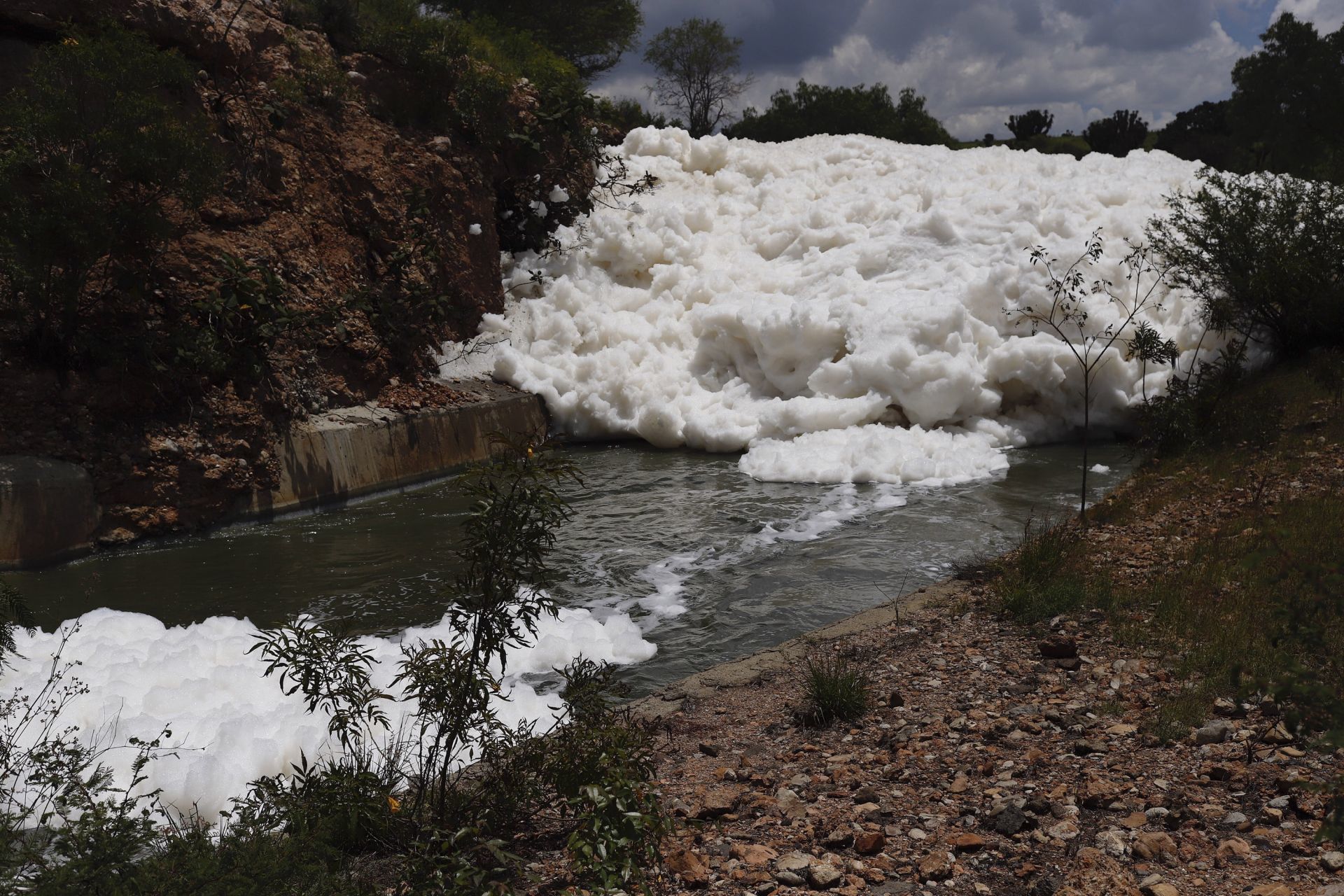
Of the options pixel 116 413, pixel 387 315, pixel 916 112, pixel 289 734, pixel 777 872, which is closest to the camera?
pixel 777 872

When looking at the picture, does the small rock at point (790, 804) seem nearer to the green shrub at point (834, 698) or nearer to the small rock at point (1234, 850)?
the green shrub at point (834, 698)

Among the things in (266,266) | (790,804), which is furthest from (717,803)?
(266,266)

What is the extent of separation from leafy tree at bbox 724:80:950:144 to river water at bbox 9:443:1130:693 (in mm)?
24526

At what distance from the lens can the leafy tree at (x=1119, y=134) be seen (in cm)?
3253

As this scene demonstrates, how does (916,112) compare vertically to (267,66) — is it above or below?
above

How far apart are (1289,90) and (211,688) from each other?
3996 cm

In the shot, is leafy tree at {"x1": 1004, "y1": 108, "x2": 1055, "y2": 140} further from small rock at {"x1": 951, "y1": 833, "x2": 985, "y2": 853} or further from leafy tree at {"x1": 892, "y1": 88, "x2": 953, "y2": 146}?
small rock at {"x1": 951, "y1": 833, "x2": 985, "y2": 853}

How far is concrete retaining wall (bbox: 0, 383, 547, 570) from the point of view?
8.34m

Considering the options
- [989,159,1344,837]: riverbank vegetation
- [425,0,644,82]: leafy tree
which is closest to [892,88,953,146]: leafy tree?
[425,0,644,82]: leafy tree

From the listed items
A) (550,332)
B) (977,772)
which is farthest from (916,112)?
(977,772)

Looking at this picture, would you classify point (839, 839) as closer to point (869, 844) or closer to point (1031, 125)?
point (869, 844)

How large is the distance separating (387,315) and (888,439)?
6051 millimetres

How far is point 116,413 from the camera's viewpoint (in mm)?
9328

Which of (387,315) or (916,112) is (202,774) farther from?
(916,112)
